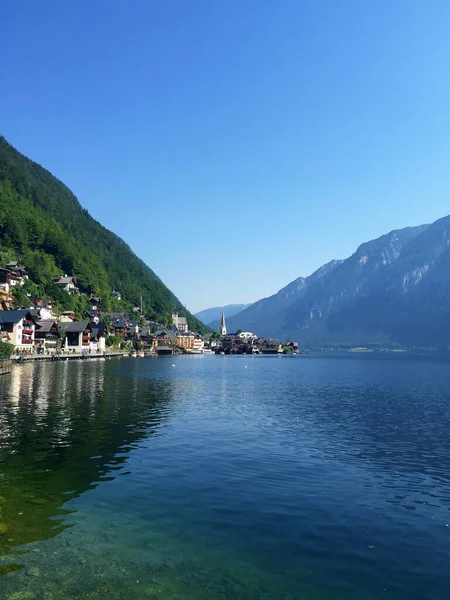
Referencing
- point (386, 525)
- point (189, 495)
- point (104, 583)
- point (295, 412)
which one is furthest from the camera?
point (295, 412)

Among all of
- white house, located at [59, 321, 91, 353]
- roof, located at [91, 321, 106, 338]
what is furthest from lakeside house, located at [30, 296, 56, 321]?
roof, located at [91, 321, 106, 338]

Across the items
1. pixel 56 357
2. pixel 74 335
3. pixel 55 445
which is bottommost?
pixel 55 445

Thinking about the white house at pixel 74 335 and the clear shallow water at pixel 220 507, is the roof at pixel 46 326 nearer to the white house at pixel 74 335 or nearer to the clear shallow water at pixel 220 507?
the white house at pixel 74 335

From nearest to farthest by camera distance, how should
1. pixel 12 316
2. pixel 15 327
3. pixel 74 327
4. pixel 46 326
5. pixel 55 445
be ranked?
1. pixel 55 445
2. pixel 12 316
3. pixel 15 327
4. pixel 46 326
5. pixel 74 327

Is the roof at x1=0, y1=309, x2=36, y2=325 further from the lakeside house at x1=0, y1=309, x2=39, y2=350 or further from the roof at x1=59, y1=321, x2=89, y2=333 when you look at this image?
the roof at x1=59, y1=321, x2=89, y2=333

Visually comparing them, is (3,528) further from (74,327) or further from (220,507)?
(74,327)

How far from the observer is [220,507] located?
2095cm

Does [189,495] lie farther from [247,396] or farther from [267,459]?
[247,396]

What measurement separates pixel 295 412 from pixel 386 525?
105 ft

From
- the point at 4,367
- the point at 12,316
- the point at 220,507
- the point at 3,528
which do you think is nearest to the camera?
the point at 3,528

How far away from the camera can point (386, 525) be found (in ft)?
63.0

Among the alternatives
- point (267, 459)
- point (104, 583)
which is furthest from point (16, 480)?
point (267, 459)

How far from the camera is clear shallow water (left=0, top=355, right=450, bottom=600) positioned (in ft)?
46.8


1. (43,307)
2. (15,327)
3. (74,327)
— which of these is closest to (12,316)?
(15,327)
